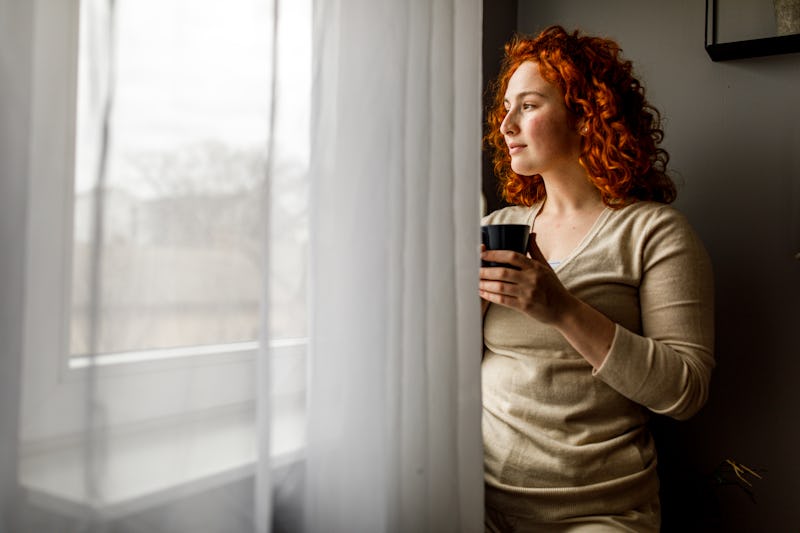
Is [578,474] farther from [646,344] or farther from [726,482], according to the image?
[726,482]

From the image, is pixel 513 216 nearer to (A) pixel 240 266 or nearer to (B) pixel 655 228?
(B) pixel 655 228

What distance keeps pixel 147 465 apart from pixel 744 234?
137cm

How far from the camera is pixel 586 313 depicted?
3.23ft

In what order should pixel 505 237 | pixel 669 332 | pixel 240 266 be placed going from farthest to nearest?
pixel 669 332 < pixel 505 237 < pixel 240 266

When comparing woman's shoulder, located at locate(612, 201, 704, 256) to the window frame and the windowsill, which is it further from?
the window frame

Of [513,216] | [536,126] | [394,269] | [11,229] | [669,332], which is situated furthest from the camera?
[513,216]

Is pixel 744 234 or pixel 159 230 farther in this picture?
pixel 744 234

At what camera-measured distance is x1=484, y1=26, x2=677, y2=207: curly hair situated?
47.1 inches

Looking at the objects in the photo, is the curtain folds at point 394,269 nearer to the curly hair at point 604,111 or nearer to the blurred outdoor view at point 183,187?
the blurred outdoor view at point 183,187

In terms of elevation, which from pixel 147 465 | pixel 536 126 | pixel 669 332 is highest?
pixel 536 126

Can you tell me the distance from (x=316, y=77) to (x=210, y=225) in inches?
9.4

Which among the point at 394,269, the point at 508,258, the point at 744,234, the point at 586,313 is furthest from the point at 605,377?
the point at 744,234

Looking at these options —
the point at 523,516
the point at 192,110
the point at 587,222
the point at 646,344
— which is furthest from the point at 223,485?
the point at 587,222

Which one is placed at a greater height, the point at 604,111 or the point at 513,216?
the point at 604,111
